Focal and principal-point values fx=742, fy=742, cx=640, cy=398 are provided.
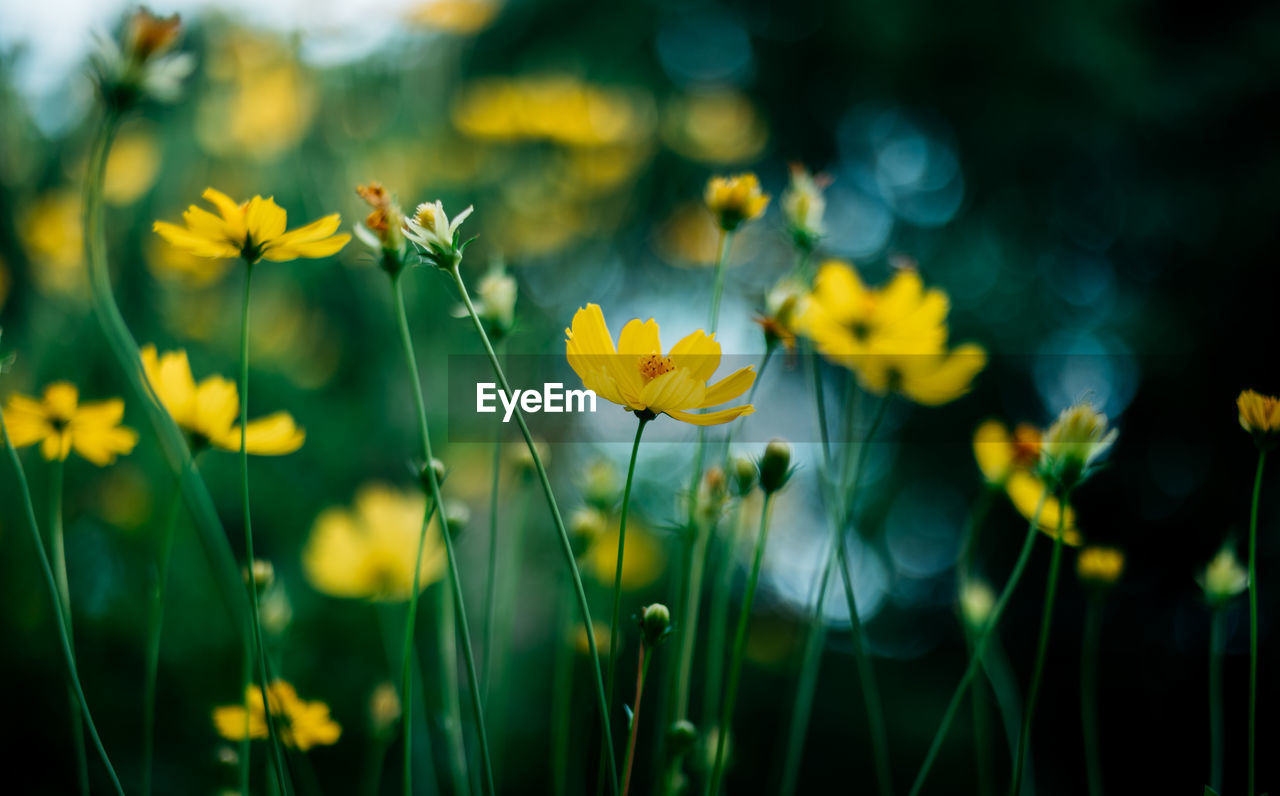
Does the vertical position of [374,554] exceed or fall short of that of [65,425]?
it falls short

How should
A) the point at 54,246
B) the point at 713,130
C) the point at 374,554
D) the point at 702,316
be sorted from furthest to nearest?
the point at 713,130 < the point at 702,316 < the point at 54,246 < the point at 374,554

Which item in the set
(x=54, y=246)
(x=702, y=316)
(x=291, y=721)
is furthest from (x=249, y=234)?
(x=702, y=316)

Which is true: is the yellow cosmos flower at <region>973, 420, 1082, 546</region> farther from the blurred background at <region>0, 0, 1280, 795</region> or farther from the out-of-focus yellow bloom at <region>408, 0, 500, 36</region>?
the out-of-focus yellow bloom at <region>408, 0, 500, 36</region>

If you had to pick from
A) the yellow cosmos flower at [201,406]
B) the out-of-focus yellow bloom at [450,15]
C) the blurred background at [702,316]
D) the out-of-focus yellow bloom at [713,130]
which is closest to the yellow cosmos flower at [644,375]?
the yellow cosmos flower at [201,406]

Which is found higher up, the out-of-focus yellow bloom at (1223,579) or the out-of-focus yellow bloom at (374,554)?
the out-of-focus yellow bloom at (1223,579)

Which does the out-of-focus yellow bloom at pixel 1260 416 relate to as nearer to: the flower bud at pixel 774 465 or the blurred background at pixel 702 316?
the flower bud at pixel 774 465

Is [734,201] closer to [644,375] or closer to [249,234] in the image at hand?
[644,375]

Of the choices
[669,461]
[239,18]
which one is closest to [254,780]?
[669,461]
